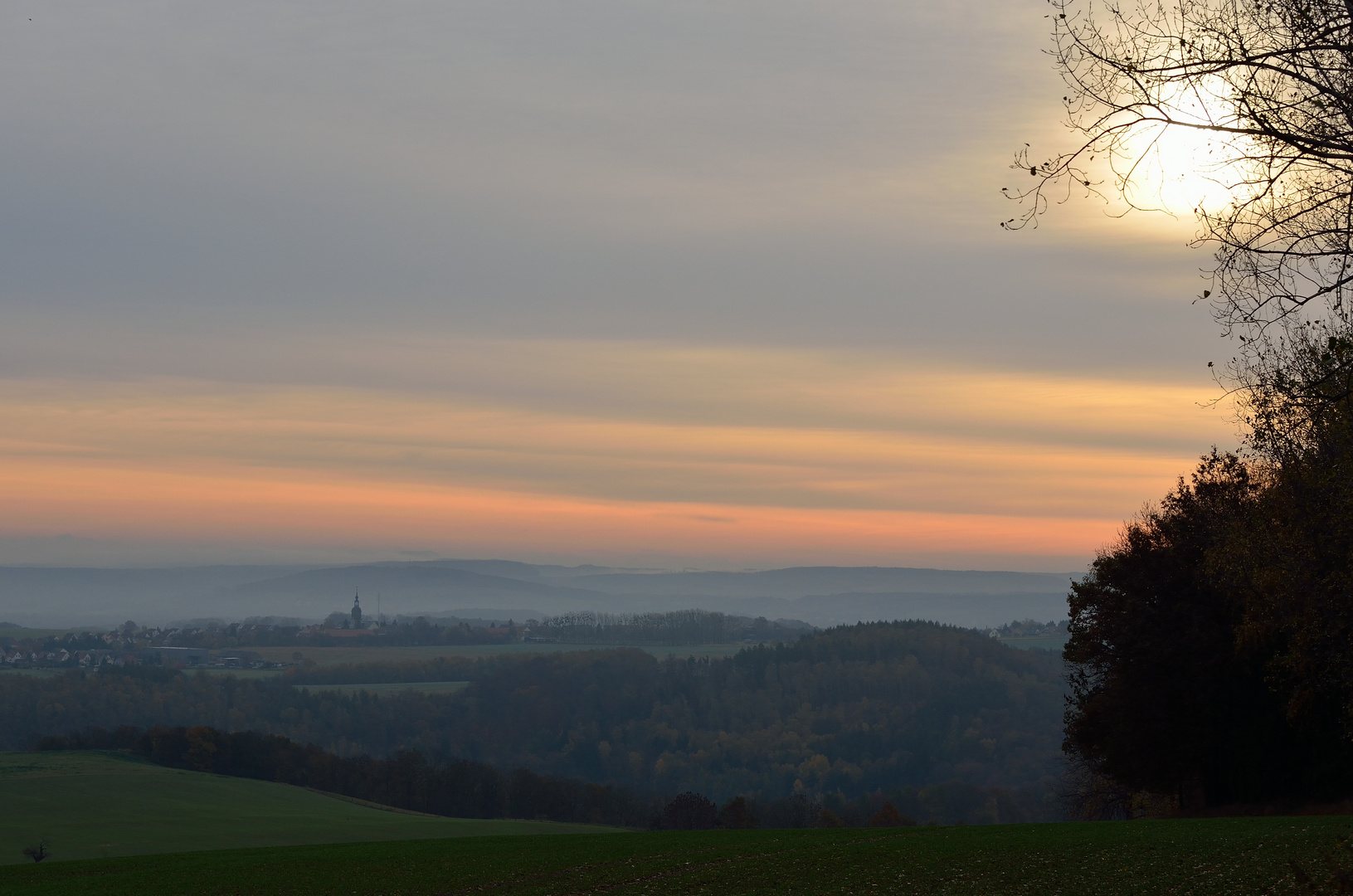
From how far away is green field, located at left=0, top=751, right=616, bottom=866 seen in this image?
217 feet

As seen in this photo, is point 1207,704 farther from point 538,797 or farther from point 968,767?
point 968,767

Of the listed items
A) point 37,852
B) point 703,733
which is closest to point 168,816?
point 37,852

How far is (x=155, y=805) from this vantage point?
80438 mm

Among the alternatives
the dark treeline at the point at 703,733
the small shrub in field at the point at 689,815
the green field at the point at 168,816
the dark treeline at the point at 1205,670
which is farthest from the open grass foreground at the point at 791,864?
the dark treeline at the point at 703,733

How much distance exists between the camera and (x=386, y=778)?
386 feet

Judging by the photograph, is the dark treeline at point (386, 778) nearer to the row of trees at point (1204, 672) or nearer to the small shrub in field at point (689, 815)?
the small shrub in field at point (689, 815)

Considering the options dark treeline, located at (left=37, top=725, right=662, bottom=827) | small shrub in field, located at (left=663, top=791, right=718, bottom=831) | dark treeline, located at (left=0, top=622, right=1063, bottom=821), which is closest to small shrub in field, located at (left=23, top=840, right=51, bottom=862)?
dark treeline, located at (left=37, top=725, right=662, bottom=827)

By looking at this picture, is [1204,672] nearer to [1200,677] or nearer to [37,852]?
[1200,677]

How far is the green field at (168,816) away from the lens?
6619cm

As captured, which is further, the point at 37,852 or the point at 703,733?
the point at 703,733

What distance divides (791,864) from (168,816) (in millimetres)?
61136

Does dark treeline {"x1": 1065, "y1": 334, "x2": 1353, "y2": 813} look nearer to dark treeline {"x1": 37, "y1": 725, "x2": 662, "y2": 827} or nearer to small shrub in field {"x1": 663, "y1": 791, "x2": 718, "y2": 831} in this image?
small shrub in field {"x1": 663, "y1": 791, "x2": 718, "y2": 831}

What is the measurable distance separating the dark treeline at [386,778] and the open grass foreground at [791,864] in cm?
7024

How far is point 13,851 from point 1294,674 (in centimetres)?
6438
